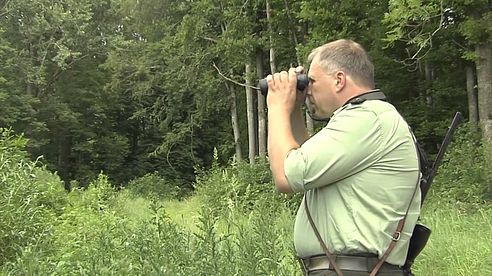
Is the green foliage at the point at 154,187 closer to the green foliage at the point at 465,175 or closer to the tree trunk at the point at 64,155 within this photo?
the tree trunk at the point at 64,155

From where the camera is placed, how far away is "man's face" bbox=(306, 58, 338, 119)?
7.97ft

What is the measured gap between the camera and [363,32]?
62.4 ft

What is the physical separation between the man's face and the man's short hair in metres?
0.02

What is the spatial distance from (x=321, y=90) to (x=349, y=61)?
0.48 ft

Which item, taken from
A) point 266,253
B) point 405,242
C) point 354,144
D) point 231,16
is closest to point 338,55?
point 354,144

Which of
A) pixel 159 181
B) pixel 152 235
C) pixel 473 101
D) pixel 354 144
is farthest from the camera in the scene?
pixel 159 181

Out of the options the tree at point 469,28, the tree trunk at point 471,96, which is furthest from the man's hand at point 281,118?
the tree trunk at point 471,96

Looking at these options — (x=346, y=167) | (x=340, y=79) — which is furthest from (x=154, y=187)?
(x=346, y=167)

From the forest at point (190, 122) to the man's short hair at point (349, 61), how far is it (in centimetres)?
68

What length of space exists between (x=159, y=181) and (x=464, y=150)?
70.1 ft

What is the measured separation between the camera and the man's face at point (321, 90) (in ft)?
7.97

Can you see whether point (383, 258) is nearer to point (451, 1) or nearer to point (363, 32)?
point (451, 1)

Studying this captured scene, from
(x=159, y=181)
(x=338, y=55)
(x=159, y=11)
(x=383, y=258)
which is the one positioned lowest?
(x=159, y=181)

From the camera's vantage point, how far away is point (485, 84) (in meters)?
13.6
